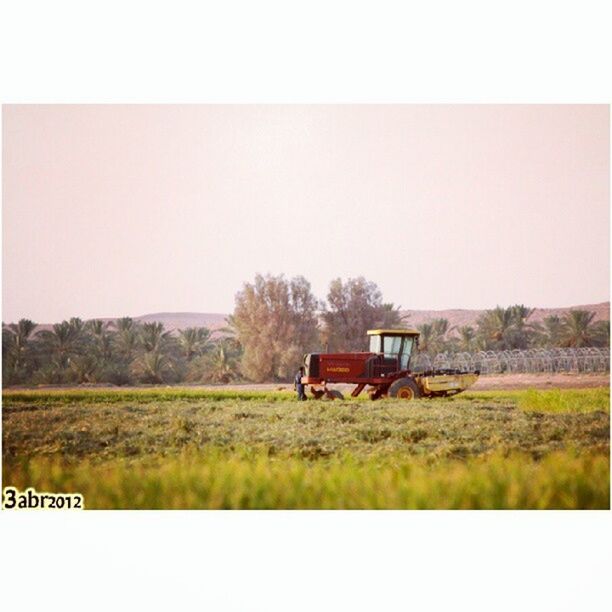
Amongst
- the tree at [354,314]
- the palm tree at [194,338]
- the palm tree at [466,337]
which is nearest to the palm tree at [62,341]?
the palm tree at [194,338]

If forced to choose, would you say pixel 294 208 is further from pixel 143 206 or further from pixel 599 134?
pixel 599 134

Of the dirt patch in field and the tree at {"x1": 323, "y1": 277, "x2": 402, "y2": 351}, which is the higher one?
the tree at {"x1": 323, "y1": 277, "x2": 402, "y2": 351}

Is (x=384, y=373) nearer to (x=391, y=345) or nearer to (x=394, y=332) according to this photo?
(x=391, y=345)

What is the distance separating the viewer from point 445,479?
7680 mm

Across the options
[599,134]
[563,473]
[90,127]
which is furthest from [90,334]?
[599,134]

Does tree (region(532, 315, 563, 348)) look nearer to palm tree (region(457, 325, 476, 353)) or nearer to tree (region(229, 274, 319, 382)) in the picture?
palm tree (region(457, 325, 476, 353))

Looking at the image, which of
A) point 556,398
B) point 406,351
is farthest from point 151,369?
point 556,398

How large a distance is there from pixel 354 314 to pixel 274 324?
0.92m

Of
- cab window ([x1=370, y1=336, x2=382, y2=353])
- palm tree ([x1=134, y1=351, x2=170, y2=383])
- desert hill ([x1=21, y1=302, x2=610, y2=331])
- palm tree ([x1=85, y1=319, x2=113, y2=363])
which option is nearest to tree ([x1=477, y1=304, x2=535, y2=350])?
desert hill ([x1=21, y1=302, x2=610, y2=331])

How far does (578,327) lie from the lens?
8672mm

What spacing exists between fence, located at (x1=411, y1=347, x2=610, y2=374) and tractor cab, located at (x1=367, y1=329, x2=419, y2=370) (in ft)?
0.51

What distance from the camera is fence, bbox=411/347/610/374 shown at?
8703 mm

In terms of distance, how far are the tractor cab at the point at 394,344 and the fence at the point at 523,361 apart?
155 mm

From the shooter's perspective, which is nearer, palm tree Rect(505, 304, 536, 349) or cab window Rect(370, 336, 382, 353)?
palm tree Rect(505, 304, 536, 349)
